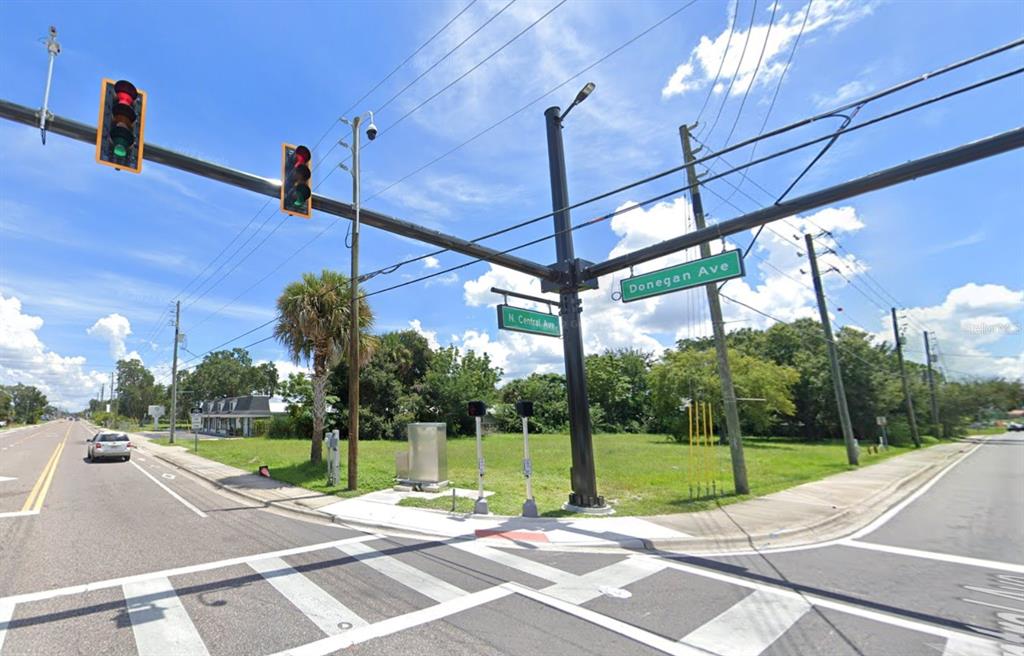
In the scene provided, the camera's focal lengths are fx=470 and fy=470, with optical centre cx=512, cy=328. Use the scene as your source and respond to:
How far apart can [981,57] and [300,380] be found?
1931 inches

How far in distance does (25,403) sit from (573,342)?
601 feet

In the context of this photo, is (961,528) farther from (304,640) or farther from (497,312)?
(304,640)

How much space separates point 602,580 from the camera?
6285 mm

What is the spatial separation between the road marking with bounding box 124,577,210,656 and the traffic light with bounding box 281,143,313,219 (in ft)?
15.9

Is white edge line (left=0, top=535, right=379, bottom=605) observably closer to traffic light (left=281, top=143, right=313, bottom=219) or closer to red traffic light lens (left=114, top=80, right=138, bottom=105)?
traffic light (left=281, top=143, right=313, bottom=219)

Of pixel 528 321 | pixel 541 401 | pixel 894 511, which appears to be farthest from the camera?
pixel 541 401

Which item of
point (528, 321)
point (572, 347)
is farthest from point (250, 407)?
point (572, 347)

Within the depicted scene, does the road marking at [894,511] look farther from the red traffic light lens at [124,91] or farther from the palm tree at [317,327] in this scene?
the palm tree at [317,327]

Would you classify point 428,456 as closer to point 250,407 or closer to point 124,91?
point 124,91

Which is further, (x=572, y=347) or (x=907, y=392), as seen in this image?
(x=907, y=392)

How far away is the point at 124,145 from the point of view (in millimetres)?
5102

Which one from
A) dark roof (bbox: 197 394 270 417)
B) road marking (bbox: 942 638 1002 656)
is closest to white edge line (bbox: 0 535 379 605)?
road marking (bbox: 942 638 1002 656)

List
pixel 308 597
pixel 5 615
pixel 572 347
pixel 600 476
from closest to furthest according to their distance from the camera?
pixel 5 615, pixel 308 597, pixel 572 347, pixel 600 476

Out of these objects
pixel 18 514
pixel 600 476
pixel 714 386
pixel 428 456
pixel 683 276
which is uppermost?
pixel 683 276
